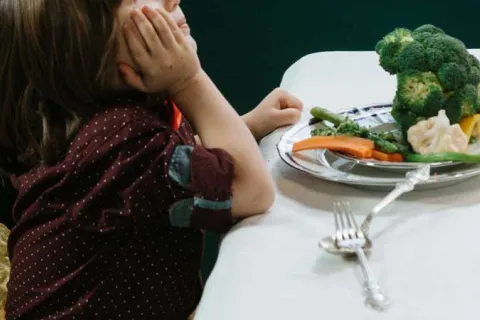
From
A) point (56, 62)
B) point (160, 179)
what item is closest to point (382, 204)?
A: point (160, 179)

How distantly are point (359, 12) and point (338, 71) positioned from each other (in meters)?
0.85

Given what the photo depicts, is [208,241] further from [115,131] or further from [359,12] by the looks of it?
[115,131]

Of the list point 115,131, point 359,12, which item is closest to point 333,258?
point 115,131

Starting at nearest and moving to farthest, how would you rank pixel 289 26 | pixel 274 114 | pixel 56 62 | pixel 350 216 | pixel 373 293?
pixel 373 293 → pixel 350 216 → pixel 56 62 → pixel 274 114 → pixel 289 26

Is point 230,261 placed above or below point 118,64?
below

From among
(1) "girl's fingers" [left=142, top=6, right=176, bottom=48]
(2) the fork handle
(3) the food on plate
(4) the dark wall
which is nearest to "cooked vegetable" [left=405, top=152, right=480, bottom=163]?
(3) the food on plate

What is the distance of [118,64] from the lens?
0.91m

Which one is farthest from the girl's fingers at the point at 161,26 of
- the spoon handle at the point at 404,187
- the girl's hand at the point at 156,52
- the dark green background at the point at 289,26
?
the dark green background at the point at 289,26

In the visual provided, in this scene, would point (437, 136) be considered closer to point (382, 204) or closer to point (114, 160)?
point (382, 204)

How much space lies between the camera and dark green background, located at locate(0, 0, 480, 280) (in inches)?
84.9

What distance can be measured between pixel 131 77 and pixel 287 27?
135 centimetres

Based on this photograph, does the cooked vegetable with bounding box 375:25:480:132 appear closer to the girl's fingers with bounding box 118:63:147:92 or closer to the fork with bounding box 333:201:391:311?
the fork with bounding box 333:201:391:311

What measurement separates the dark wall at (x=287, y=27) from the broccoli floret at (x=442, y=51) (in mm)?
1216

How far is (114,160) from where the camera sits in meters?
0.87
